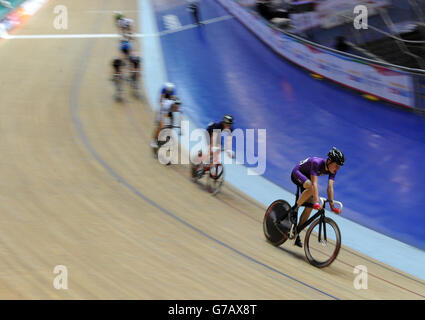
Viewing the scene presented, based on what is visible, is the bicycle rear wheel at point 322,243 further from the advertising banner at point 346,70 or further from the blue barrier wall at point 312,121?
the advertising banner at point 346,70

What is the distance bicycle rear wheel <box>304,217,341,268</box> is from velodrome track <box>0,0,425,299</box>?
11 cm

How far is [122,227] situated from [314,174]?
2264mm

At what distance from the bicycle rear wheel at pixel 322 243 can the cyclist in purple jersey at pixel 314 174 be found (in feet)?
0.73

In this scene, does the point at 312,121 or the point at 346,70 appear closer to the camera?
the point at 312,121

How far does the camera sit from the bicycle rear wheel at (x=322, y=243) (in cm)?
524

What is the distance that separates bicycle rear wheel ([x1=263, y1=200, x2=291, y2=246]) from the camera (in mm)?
5867

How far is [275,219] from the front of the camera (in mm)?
5973
